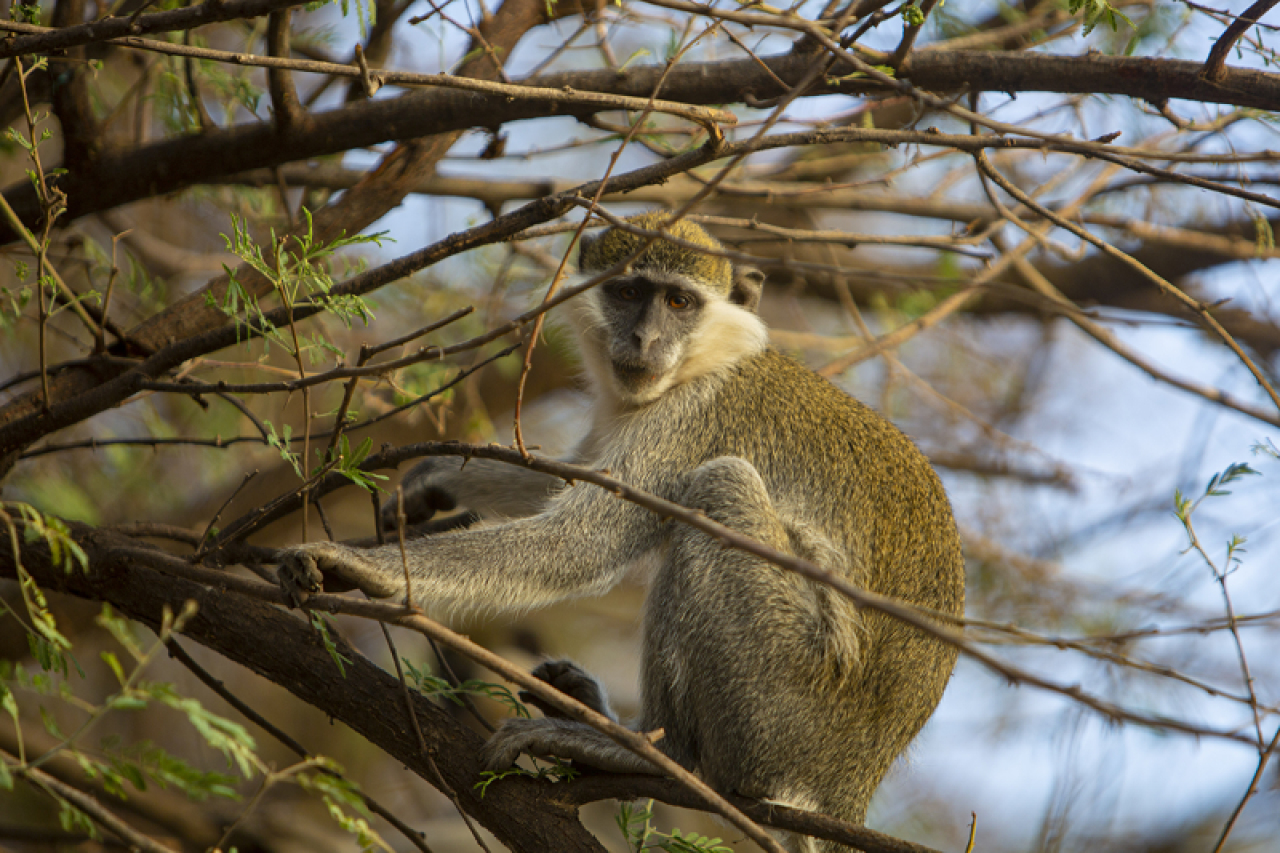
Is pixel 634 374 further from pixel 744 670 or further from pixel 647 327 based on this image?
pixel 744 670

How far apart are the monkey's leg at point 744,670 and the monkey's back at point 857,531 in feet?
0.05

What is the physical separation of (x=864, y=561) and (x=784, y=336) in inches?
116

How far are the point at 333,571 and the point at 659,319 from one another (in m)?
1.69

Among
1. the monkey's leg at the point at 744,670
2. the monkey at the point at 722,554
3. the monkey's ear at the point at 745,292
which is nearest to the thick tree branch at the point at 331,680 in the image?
the monkey at the point at 722,554

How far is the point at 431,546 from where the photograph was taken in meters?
3.67

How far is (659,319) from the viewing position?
4180 mm

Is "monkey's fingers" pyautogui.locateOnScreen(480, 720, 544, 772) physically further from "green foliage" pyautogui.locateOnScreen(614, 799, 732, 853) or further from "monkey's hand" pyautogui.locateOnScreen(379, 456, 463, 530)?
"monkey's hand" pyautogui.locateOnScreen(379, 456, 463, 530)

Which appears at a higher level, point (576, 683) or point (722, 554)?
point (722, 554)

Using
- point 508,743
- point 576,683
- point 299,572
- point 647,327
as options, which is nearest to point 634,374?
point 647,327

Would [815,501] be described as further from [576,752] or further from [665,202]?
[665,202]

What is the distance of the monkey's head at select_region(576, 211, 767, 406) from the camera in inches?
162

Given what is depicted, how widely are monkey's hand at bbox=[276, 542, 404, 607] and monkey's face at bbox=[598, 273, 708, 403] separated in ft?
4.24

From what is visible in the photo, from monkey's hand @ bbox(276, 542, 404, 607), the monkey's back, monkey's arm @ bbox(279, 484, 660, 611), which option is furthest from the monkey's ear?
monkey's hand @ bbox(276, 542, 404, 607)

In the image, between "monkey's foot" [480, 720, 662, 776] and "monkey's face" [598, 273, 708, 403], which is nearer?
"monkey's foot" [480, 720, 662, 776]
